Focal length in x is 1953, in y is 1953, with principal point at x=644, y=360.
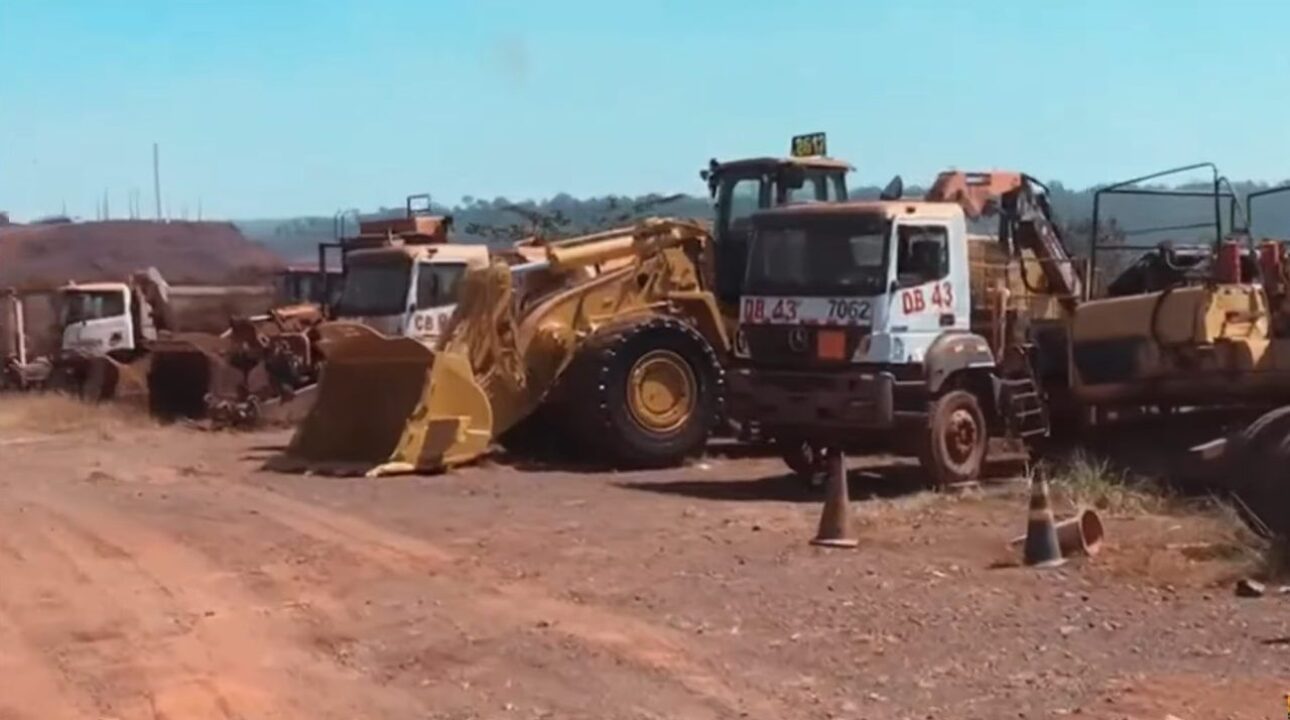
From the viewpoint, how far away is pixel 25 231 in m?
53.9

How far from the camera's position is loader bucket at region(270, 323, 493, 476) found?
1845 centimetres

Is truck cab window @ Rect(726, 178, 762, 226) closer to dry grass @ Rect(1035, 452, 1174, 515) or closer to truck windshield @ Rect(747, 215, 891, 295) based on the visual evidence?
truck windshield @ Rect(747, 215, 891, 295)


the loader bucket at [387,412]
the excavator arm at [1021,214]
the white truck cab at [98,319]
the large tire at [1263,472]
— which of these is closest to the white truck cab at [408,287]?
the loader bucket at [387,412]

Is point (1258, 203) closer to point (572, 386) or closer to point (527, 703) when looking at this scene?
point (572, 386)

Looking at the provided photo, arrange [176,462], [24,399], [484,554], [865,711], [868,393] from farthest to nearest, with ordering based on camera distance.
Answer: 1. [24,399]
2. [176,462]
3. [868,393]
4. [484,554]
5. [865,711]

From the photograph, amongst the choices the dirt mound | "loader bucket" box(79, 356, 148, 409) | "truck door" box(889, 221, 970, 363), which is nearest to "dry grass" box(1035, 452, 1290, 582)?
"truck door" box(889, 221, 970, 363)

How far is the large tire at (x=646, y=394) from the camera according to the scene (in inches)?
750

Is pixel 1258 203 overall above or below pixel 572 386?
above

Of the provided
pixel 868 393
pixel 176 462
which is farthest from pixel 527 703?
pixel 176 462

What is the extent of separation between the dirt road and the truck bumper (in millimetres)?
657

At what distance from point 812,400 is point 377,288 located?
27.6ft

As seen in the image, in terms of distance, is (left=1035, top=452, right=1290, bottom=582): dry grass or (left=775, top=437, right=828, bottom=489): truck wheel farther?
(left=775, top=437, right=828, bottom=489): truck wheel

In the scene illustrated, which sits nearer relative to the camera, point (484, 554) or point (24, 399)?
point (484, 554)

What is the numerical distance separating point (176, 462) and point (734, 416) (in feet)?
22.9
